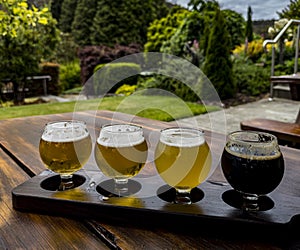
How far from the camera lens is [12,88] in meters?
6.64

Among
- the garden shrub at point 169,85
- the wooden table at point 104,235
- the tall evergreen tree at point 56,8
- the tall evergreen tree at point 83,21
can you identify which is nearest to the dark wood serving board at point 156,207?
the wooden table at point 104,235

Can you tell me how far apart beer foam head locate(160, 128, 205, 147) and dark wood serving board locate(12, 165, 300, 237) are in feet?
0.42

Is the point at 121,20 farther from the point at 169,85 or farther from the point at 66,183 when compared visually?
the point at 66,183

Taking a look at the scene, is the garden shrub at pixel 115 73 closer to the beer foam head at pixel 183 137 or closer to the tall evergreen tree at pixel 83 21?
the tall evergreen tree at pixel 83 21

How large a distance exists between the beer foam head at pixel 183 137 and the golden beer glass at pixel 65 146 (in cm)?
19

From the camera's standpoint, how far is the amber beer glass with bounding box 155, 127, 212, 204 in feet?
2.08

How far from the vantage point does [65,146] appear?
0.70 m

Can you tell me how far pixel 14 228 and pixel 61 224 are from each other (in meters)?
0.09

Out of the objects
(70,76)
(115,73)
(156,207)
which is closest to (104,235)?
(156,207)

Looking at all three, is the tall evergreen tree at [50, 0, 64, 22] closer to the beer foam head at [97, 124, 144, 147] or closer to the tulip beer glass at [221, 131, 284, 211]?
the beer foam head at [97, 124, 144, 147]

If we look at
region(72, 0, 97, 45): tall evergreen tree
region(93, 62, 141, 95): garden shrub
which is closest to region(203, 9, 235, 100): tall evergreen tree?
region(93, 62, 141, 95): garden shrub

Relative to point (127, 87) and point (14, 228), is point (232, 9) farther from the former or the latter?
point (14, 228)

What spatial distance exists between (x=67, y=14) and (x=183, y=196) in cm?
1249

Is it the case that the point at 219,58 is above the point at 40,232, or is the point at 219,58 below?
above
